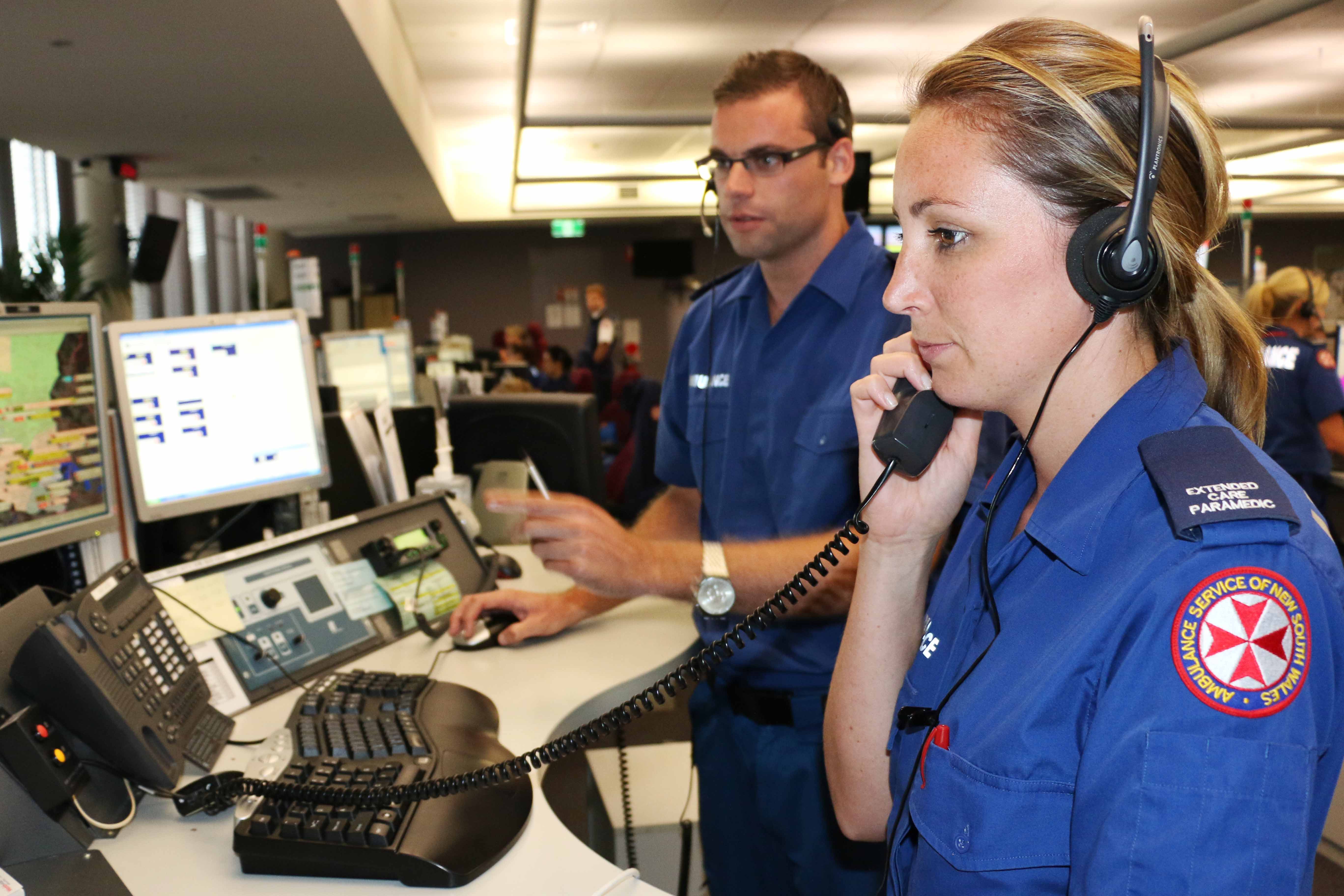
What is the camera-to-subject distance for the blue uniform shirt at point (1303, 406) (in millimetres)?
3826

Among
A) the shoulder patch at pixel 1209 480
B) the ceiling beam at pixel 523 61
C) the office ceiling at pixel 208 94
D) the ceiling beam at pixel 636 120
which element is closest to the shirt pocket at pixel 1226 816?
the shoulder patch at pixel 1209 480

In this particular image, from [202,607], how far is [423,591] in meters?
0.42

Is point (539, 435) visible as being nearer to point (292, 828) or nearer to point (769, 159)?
point (769, 159)

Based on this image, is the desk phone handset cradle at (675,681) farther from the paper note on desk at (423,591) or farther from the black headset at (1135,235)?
the paper note on desk at (423,591)

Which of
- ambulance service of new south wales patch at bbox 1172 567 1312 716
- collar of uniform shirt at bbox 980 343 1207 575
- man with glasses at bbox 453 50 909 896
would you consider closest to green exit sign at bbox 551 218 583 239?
man with glasses at bbox 453 50 909 896

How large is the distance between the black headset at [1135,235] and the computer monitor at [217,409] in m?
1.40

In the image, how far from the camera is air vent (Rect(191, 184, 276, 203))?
978 cm

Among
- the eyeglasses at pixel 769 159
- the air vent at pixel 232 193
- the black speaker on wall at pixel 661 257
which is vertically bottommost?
the eyeglasses at pixel 769 159

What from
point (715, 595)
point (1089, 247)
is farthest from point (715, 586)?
point (1089, 247)

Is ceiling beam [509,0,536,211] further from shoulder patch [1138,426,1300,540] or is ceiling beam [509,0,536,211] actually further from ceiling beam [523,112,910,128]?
shoulder patch [1138,426,1300,540]

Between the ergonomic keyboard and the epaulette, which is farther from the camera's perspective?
the epaulette

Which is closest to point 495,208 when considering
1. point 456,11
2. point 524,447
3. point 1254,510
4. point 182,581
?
point 456,11

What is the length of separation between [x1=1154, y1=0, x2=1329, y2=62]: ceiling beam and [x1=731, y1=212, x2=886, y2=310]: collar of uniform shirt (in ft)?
15.9

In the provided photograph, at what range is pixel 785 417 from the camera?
1614 mm
